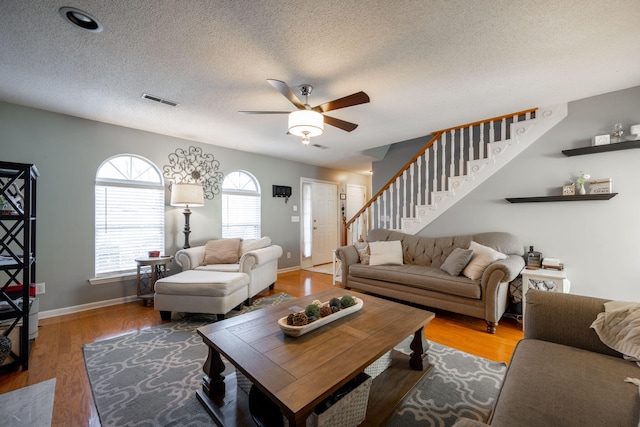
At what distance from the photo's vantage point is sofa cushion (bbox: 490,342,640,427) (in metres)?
0.91

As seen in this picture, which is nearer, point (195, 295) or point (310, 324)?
point (310, 324)

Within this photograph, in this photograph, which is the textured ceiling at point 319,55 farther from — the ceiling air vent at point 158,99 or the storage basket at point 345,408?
the storage basket at point 345,408

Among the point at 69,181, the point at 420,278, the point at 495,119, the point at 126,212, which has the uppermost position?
the point at 495,119

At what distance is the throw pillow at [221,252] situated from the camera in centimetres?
371

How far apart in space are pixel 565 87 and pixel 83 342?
5.26 m

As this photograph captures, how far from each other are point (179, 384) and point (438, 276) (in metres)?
2.64

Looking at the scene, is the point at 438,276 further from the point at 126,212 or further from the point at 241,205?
the point at 126,212

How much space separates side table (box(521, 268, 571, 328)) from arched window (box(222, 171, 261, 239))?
4.09m

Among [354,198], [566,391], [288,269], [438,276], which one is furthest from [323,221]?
[566,391]

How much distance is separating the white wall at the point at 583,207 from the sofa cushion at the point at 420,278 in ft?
3.62

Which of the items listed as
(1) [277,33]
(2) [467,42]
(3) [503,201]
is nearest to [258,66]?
(1) [277,33]

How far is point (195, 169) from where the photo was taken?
420 cm

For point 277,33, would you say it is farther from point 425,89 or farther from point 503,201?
point 503,201

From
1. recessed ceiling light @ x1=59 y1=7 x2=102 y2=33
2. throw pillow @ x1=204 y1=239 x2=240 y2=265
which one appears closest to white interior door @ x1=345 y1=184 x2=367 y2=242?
throw pillow @ x1=204 y1=239 x2=240 y2=265
